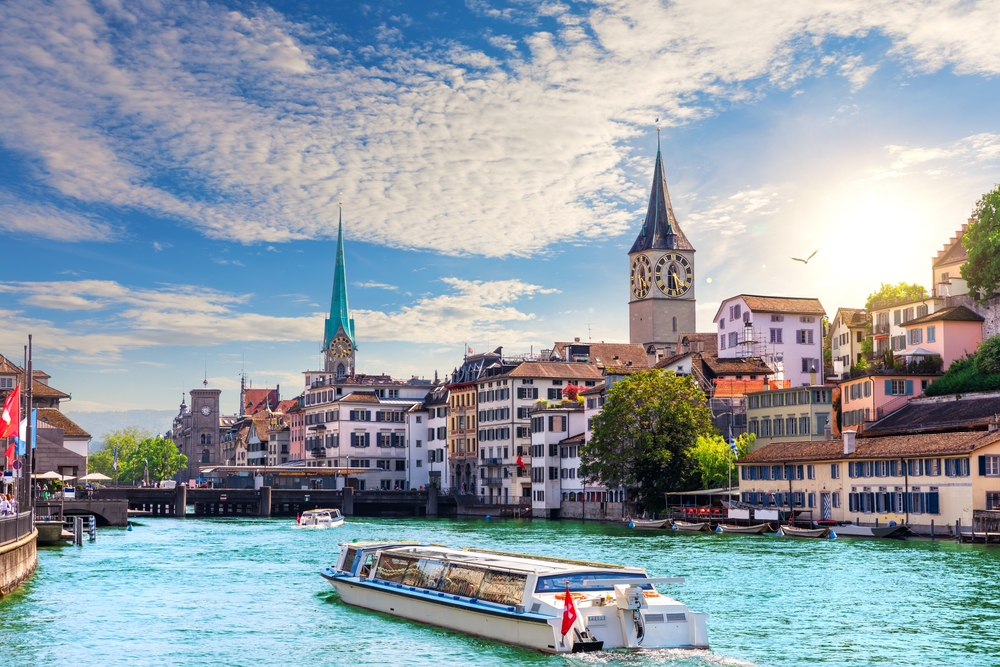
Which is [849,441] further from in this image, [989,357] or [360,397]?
[360,397]

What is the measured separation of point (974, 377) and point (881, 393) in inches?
266

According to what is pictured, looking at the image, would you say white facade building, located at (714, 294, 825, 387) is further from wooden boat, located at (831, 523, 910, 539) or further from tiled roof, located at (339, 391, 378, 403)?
tiled roof, located at (339, 391, 378, 403)

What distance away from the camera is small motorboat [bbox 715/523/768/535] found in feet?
285

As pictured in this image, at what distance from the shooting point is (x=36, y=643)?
34781 mm

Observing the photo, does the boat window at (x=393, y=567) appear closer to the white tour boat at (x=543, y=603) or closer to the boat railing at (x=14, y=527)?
the white tour boat at (x=543, y=603)

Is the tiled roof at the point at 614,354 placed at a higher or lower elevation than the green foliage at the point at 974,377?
higher

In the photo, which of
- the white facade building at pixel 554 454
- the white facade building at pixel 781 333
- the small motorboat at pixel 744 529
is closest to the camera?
the small motorboat at pixel 744 529

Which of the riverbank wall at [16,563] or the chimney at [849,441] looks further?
the chimney at [849,441]

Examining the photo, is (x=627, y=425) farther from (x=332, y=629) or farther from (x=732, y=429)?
(x=332, y=629)

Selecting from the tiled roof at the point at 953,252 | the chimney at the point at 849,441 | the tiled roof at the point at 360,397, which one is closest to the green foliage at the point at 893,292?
the tiled roof at the point at 953,252

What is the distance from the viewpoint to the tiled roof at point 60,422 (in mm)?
121125

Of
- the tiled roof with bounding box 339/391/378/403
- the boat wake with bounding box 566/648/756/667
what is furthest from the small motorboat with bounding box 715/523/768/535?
the tiled roof with bounding box 339/391/378/403

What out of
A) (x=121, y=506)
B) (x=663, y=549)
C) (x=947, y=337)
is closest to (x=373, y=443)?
(x=121, y=506)

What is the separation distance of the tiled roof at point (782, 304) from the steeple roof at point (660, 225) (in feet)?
154
